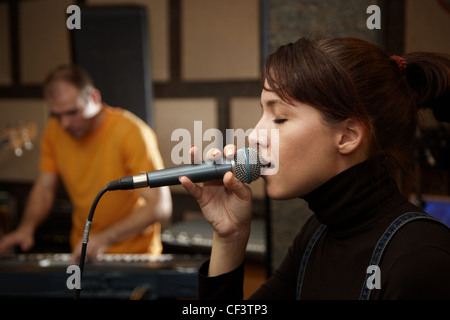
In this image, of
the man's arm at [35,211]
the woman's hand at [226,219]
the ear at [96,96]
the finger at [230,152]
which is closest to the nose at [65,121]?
the ear at [96,96]

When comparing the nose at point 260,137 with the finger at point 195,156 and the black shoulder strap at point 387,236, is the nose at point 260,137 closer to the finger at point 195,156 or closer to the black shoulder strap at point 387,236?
the finger at point 195,156

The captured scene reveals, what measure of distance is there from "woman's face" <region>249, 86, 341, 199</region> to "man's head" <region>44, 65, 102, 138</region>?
107 centimetres

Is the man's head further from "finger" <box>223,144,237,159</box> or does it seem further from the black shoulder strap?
the black shoulder strap

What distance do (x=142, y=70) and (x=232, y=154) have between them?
1140 millimetres

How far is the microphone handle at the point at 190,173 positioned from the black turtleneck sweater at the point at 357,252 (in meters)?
0.21

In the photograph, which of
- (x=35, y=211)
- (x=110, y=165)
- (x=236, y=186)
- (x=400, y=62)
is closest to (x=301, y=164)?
(x=236, y=186)

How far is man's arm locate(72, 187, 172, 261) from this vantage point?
1.61 m

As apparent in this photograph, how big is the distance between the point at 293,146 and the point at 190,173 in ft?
0.70

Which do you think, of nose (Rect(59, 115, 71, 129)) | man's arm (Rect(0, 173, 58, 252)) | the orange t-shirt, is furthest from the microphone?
man's arm (Rect(0, 173, 58, 252))

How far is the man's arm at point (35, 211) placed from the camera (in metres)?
1.96
